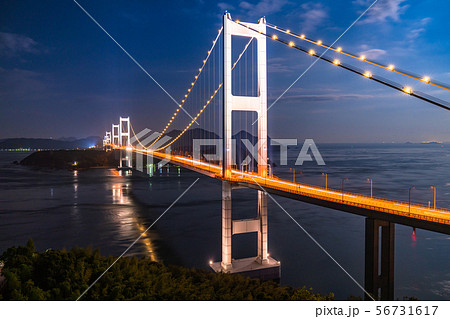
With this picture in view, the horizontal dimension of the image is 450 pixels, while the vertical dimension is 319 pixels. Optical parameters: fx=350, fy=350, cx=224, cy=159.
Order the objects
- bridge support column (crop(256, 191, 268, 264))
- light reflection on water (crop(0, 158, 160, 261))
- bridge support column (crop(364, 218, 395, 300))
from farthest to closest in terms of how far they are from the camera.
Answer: light reflection on water (crop(0, 158, 160, 261))
bridge support column (crop(256, 191, 268, 264))
bridge support column (crop(364, 218, 395, 300))

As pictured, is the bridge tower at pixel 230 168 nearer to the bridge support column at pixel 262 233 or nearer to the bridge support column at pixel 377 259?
the bridge support column at pixel 262 233

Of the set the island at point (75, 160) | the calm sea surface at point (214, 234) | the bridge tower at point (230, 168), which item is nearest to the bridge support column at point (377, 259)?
the calm sea surface at point (214, 234)

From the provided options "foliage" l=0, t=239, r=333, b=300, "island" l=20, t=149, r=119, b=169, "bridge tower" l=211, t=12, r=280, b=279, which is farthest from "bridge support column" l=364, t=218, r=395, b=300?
"island" l=20, t=149, r=119, b=169

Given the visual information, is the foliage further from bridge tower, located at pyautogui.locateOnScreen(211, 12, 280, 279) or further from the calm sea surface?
the calm sea surface

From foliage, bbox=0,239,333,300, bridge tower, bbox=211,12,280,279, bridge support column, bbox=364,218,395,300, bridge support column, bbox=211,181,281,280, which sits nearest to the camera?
foliage, bbox=0,239,333,300

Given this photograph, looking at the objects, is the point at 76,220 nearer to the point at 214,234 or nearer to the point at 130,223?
the point at 130,223

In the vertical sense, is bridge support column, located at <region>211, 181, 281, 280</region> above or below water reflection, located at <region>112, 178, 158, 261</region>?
above

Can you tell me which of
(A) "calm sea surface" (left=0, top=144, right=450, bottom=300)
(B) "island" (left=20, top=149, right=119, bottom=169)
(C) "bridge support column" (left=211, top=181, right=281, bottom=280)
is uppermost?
(B) "island" (left=20, top=149, right=119, bottom=169)
